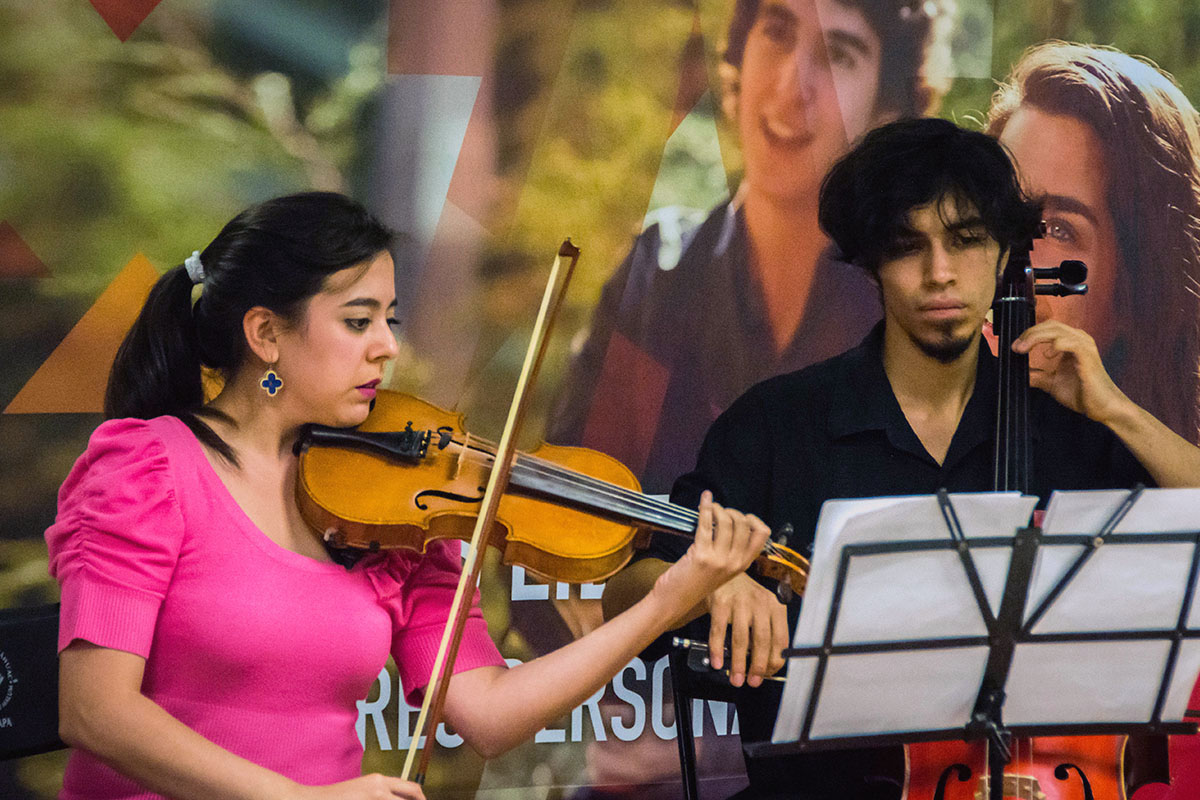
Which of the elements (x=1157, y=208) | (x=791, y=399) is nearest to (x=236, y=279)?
(x=791, y=399)

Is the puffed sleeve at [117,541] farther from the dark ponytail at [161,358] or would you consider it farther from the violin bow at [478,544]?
the violin bow at [478,544]

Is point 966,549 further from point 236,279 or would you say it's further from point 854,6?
point 854,6

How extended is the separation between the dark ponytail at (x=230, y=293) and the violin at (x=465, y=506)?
16 centimetres

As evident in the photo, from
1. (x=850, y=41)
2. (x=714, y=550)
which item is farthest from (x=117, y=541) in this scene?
(x=850, y=41)

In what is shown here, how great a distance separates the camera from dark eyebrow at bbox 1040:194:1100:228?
116 inches

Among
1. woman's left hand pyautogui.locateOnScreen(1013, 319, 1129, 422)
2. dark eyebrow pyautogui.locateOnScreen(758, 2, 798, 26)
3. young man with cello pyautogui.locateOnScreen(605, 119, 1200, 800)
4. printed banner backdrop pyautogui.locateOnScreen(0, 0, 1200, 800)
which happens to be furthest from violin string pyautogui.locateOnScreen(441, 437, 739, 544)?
dark eyebrow pyautogui.locateOnScreen(758, 2, 798, 26)

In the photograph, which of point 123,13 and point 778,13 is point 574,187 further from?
point 123,13

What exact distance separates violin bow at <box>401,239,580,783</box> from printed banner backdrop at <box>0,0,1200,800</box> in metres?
0.99

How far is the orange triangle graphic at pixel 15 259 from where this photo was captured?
2.28 metres

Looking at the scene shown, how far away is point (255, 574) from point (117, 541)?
179mm

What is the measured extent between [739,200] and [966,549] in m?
1.53

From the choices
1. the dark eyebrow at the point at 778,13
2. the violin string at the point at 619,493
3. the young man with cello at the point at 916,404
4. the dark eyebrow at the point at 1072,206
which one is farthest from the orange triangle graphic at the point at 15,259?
the dark eyebrow at the point at 1072,206

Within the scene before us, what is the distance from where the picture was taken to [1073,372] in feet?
6.51

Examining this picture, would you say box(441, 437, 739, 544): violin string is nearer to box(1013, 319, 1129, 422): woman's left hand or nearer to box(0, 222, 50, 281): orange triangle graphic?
box(1013, 319, 1129, 422): woman's left hand
